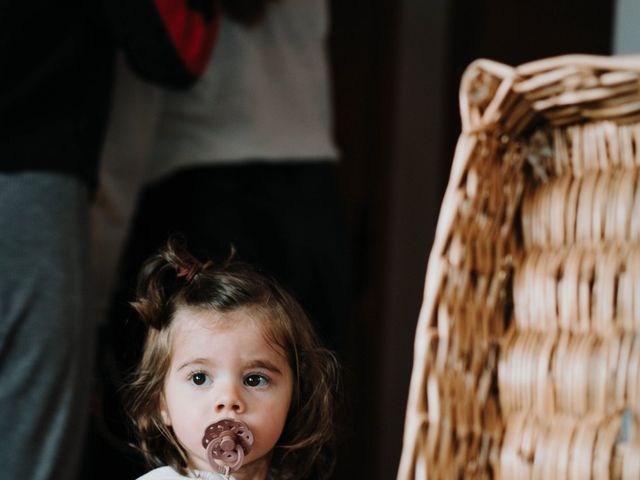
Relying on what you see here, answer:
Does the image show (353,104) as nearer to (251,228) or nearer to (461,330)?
(251,228)

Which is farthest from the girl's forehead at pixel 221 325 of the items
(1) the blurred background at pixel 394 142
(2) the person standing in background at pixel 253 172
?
(1) the blurred background at pixel 394 142

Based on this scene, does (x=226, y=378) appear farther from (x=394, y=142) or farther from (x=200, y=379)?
(x=394, y=142)

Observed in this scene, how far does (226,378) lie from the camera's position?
0.64 m

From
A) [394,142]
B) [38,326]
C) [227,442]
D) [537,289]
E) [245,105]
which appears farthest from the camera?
[394,142]

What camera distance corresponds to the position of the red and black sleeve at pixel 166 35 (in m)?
0.98

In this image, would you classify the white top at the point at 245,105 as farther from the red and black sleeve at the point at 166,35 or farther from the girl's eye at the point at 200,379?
the girl's eye at the point at 200,379

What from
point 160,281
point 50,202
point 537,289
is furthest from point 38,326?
point 537,289

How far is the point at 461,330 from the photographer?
735 mm

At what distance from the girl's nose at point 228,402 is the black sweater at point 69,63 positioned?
0.42 m

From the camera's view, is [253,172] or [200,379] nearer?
[200,379]

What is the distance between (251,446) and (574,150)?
40cm

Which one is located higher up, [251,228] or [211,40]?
[211,40]

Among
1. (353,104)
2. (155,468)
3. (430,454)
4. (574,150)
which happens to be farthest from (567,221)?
(353,104)

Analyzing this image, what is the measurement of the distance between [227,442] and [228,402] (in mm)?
28
